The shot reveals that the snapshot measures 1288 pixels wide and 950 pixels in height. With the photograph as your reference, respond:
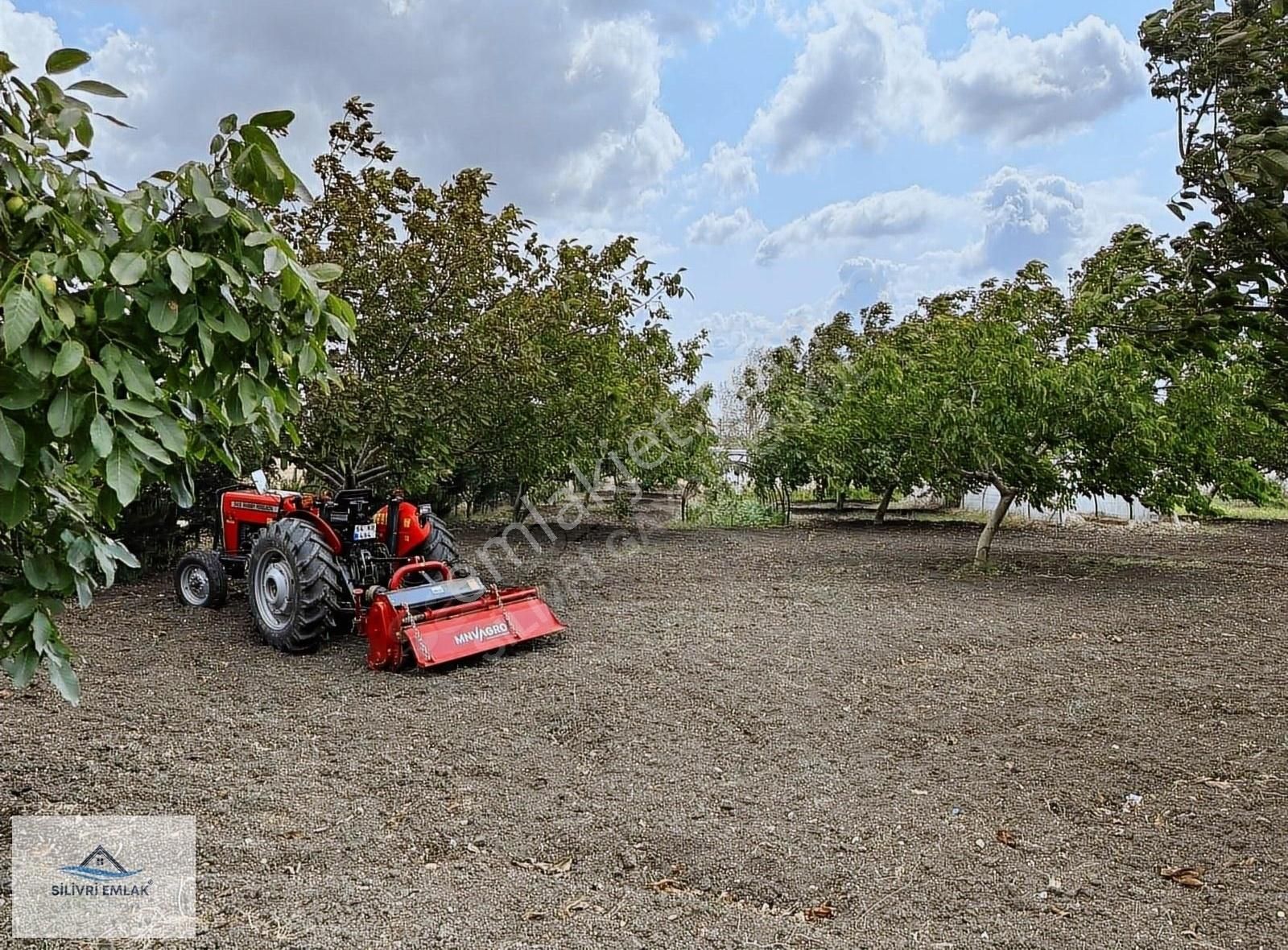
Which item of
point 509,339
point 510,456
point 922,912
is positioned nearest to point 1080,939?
point 922,912

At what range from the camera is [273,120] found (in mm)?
1649

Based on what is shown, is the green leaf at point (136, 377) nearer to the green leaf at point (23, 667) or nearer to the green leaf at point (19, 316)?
the green leaf at point (19, 316)

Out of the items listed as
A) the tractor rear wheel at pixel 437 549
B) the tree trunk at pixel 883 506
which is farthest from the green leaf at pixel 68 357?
the tree trunk at pixel 883 506

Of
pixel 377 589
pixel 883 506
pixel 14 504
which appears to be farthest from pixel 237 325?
pixel 883 506

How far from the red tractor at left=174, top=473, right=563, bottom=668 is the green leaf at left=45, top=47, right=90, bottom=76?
3932mm

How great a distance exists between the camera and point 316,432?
719 centimetres

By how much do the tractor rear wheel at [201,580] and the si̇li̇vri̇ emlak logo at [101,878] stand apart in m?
4.41

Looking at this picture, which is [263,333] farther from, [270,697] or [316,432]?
[316,432]

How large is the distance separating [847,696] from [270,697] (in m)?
3.23

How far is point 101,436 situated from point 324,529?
477 cm

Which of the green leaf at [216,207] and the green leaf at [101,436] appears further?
the green leaf at [216,207]

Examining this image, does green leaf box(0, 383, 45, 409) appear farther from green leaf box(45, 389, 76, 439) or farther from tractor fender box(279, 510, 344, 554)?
tractor fender box(279, 510, 344, 554)

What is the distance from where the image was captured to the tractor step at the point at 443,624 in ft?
17.4

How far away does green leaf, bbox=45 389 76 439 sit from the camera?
152 cm
